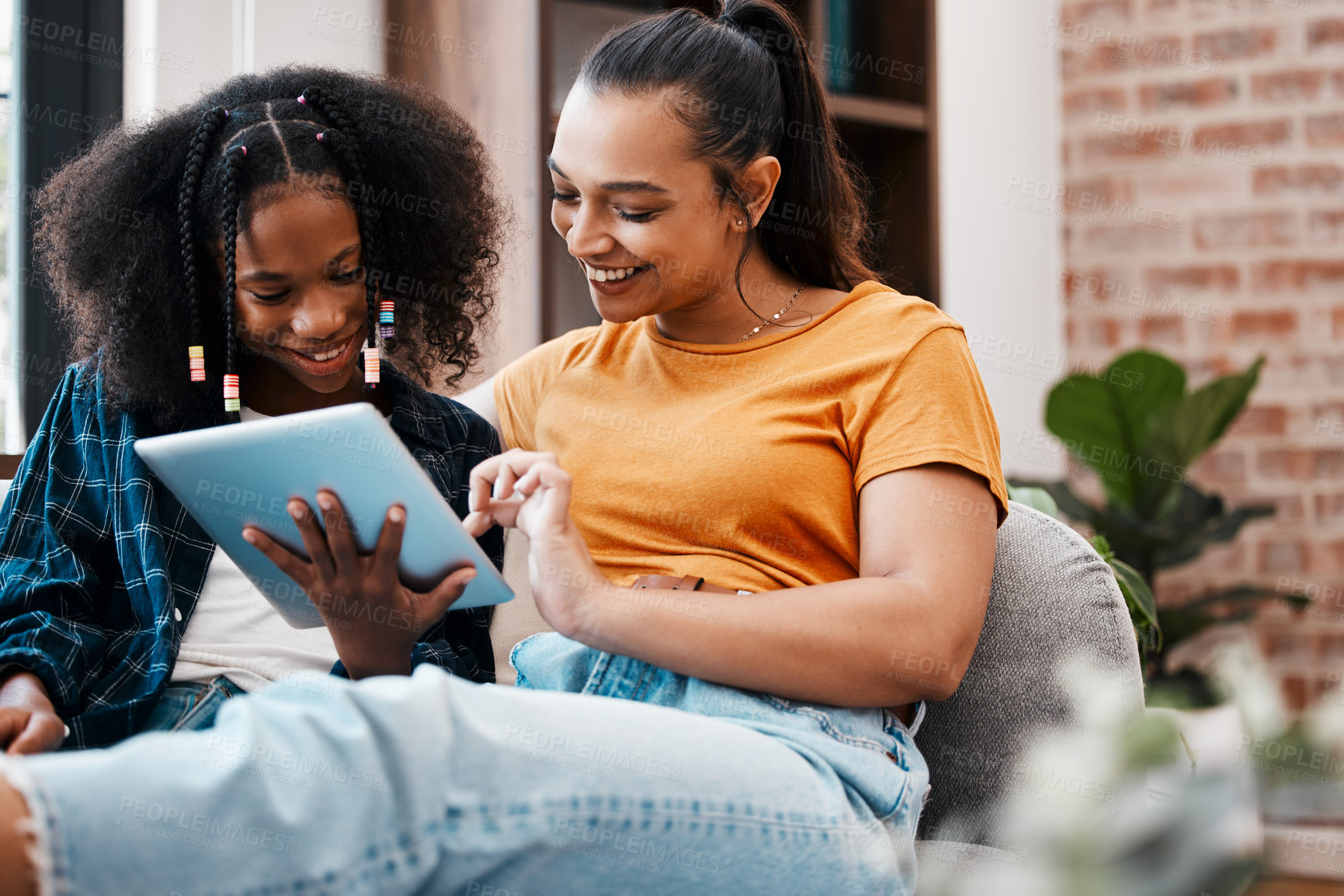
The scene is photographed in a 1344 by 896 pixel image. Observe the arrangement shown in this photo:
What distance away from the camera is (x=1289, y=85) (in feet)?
8.10

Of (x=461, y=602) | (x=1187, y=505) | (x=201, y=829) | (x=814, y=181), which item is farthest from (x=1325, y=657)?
(x=201, y=829)

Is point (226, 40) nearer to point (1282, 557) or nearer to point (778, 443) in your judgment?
point (778, 443)

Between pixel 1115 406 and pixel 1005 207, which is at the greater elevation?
pixel 1005 207

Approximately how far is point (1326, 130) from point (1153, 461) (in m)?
0.85

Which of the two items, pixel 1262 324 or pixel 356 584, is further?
pixel 1262 324

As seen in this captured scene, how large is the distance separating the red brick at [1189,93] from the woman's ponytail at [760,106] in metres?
1.60

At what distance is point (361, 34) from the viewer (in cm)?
189

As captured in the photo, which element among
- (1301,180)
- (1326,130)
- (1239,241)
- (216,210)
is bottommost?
(216,210)

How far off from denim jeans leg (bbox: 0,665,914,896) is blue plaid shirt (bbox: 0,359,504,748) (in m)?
0.37

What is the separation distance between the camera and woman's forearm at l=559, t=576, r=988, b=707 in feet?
3.07

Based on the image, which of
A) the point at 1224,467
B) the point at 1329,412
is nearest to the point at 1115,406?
the point at 1224,467

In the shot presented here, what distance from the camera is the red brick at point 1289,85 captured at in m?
2.45
